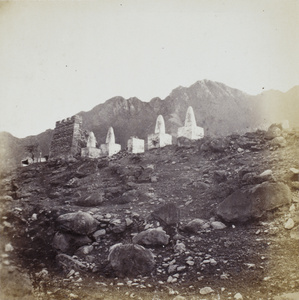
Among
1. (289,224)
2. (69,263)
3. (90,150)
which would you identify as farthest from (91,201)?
(90,150)

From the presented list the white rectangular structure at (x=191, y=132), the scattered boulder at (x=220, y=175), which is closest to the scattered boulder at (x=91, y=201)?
the scattered boulder at (x=220, y=175)

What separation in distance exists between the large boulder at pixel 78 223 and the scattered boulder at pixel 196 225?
1574 mm

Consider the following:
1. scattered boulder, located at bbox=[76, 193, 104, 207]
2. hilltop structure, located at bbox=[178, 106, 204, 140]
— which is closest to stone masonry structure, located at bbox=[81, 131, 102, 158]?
hilltop structure, located at bbox=[178, 106, 204, 140]

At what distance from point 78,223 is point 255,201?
2846 millimetres

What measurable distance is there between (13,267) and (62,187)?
13.1 ft

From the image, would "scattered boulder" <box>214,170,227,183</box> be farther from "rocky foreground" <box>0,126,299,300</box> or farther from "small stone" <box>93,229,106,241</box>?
"small stone" <box>93,229,106,241</box>

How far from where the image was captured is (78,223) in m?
4.26

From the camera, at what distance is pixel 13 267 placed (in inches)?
146

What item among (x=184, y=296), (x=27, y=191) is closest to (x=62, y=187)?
(x=27, y=191)

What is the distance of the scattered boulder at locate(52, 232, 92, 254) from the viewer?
409cm

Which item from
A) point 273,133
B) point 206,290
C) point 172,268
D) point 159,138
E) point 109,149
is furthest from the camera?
point 109,149

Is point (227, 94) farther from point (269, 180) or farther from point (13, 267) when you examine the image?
point (13, 267)

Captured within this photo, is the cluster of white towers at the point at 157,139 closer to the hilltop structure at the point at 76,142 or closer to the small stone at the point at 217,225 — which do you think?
the hilltop structure at the point at 76,142

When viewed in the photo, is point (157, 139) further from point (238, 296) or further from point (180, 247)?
point (238, 296)
